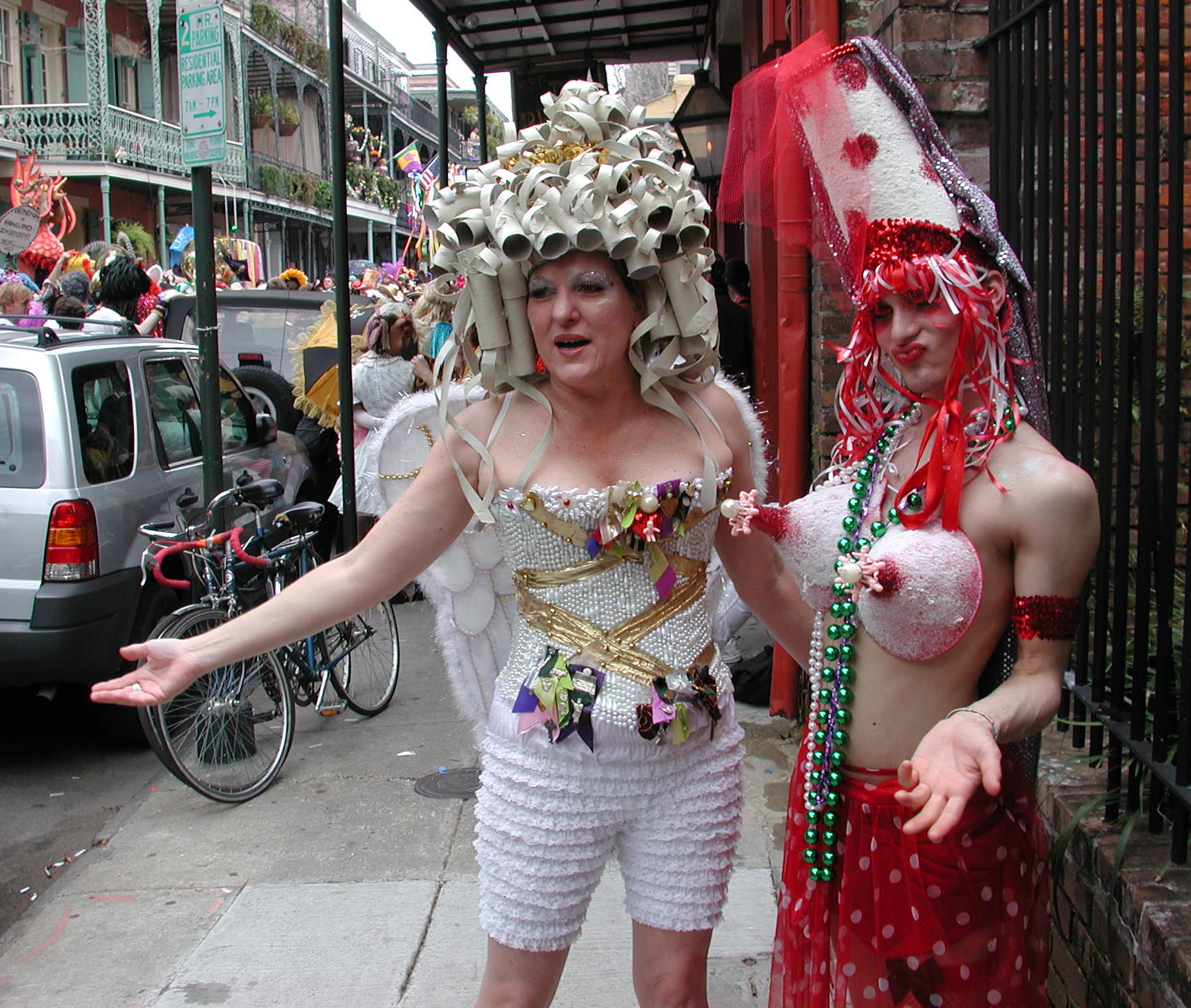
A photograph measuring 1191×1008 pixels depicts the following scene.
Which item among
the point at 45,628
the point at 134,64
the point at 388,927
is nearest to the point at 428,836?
the point at 388,927

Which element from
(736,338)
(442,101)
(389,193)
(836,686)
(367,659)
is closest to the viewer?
(836,686)

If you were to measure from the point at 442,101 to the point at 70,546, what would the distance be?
5100 millimetres

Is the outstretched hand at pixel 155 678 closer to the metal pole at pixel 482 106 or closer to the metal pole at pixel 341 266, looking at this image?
the metal pole at pixel 341 266

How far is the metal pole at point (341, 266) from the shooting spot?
597cm

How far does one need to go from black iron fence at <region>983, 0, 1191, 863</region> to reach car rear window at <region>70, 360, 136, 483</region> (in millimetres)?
3812

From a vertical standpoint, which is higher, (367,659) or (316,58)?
(316,58)

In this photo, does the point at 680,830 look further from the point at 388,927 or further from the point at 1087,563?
the point at 388,927

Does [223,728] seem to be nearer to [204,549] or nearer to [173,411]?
[204,549]

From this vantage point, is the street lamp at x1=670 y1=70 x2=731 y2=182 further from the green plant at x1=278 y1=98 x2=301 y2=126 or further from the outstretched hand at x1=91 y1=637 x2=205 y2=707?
the green plant at x1=278 y1=98 x2=301 y2=126

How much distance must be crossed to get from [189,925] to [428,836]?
0.91 m

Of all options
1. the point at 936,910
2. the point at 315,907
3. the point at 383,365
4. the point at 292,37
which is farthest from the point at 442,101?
the point at 292,37

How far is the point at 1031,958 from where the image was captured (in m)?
2.00

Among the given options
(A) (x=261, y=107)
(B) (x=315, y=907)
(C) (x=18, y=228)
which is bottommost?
(B) (x=315, y=907)

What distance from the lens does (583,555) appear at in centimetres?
227
